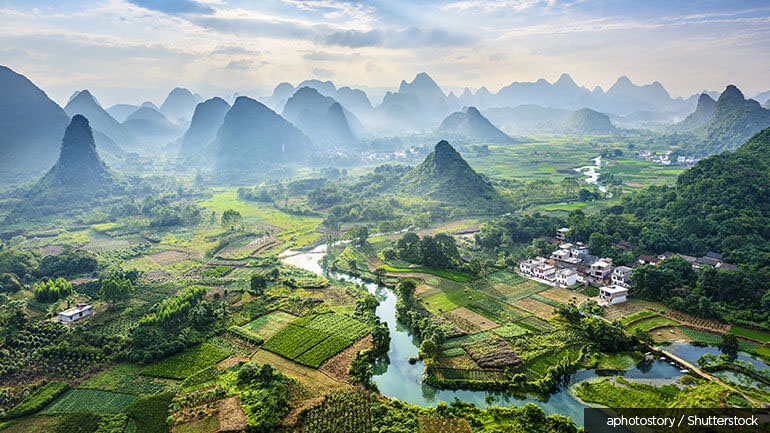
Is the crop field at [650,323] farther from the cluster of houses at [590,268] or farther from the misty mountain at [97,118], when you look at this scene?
the misty mountain at [97,118]

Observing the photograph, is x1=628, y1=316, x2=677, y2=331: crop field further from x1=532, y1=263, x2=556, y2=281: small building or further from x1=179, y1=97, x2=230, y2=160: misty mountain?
x1=179, y1=97, x2=230, y2=160: misty mountain

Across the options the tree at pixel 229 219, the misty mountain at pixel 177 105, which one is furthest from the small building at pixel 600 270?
the misty mountain at pixel 177 105

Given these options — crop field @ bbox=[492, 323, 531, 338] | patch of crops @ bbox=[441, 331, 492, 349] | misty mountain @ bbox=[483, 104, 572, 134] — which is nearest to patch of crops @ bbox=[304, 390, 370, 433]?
patch of crops @ bbox=[441, 331, 492, 349]

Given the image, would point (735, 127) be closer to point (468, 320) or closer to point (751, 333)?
point (751, 333)

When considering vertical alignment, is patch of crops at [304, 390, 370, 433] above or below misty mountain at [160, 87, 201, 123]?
below

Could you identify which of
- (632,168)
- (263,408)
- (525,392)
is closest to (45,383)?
(263,408)

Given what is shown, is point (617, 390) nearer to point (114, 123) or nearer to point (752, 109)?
point (752, 109)
